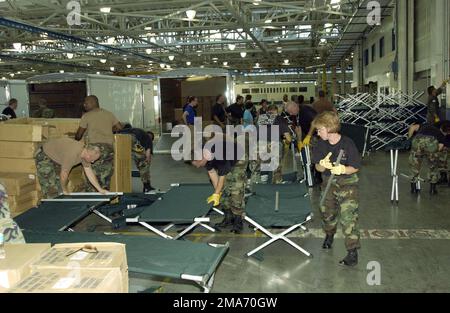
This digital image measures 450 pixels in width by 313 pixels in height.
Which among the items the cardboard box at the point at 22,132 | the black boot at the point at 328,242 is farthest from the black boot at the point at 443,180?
the cardboard box at the point at 22,132

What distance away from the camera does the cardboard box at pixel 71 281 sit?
2.43m

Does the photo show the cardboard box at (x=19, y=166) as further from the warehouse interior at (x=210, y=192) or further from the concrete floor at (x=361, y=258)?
the concrete floor at (x=361, y=258)

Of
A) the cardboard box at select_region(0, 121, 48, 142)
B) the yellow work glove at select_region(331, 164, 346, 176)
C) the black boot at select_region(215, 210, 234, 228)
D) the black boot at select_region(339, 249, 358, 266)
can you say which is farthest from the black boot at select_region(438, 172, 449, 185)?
the cardboard box at select_region(0, 121, 48, 142)

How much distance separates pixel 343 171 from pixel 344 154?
0.70ft

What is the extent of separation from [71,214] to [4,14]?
1076 cm

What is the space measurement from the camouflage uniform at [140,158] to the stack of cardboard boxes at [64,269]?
486 cm

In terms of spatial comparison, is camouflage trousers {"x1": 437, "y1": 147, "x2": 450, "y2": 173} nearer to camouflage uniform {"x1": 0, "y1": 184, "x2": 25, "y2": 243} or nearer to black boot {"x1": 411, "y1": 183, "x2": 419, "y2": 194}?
black boot {"x1": 411, "y1": 183, "x2": 419, "y2": 194}

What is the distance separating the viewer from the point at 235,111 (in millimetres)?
12562

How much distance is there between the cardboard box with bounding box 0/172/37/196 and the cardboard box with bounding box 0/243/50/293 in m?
3.86

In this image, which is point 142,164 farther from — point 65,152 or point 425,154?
point 425,154

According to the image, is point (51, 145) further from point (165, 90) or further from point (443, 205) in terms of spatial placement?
point (165, 90)

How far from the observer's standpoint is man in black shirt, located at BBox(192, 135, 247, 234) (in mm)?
4969

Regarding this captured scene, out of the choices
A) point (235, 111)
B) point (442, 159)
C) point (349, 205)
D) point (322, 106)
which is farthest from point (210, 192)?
point (235, 111)
